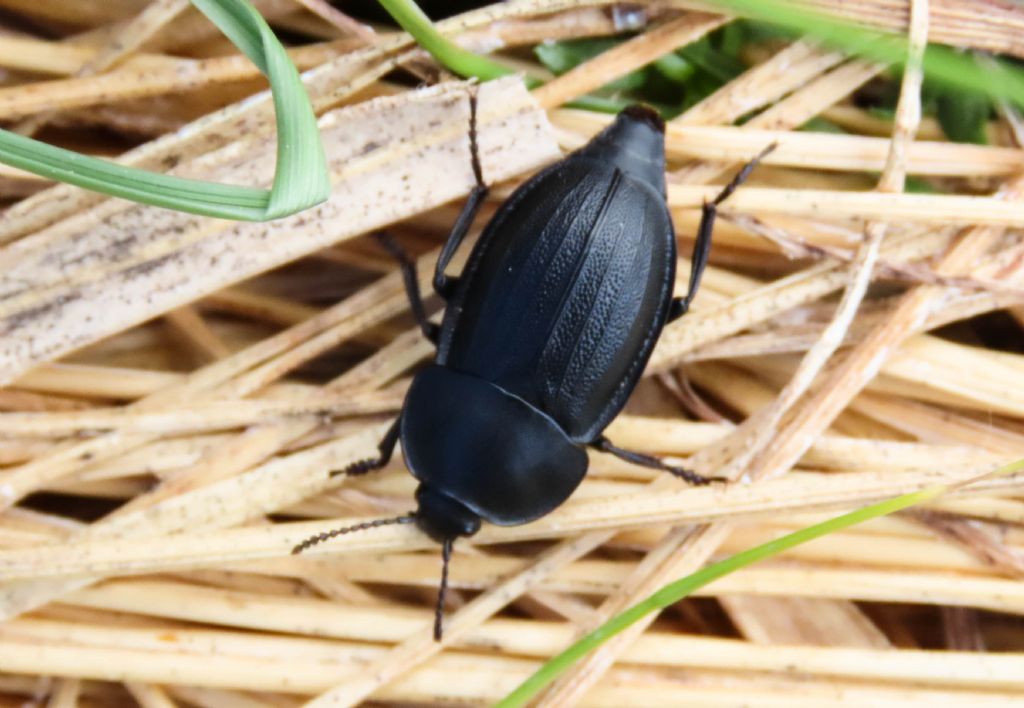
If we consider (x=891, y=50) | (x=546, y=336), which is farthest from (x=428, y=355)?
(x=891, y=50)

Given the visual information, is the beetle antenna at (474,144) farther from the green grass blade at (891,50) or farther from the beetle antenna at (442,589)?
the beetle antenna at (442,589)

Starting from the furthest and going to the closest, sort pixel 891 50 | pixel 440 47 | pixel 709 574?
1. pixel 891 50
2. pixel 440 47
3. pixel 709 574

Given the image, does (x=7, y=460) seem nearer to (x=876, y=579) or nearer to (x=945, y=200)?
(x=876, y=579)

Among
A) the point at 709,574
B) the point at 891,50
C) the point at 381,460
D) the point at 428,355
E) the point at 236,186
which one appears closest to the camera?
the point at 236,186

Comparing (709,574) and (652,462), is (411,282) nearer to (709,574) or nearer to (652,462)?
(652,462)

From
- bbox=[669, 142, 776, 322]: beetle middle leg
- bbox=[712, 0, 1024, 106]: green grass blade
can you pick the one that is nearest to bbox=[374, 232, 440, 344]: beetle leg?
bbox=[669, 142, 776, 322]: beetle middle leg

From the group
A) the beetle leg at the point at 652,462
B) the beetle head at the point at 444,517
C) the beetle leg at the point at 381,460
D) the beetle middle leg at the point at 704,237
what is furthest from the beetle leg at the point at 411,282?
the beetle middle leg at the point at 704,237

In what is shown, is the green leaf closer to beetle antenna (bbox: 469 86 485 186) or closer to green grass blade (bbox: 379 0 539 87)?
green grass blade (bbox: 379 0 539 87)
